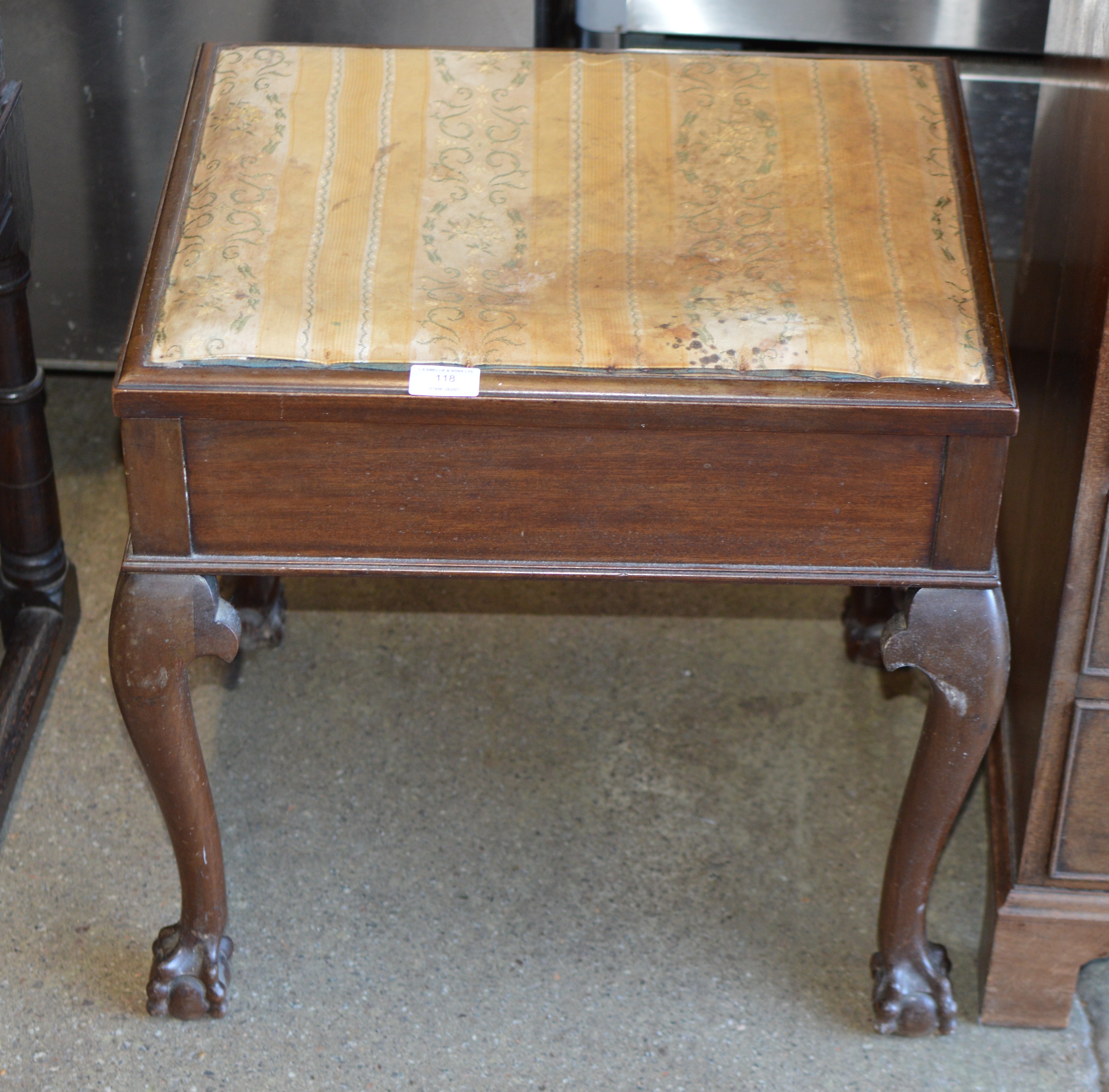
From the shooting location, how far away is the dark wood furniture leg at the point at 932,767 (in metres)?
1.13

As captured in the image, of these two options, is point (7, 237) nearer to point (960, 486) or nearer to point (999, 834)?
point (960, 486)

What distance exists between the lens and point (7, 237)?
4.67 feet

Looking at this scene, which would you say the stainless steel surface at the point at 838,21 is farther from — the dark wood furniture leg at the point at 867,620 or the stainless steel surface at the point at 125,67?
the dark wood furniture leg at the point at 867,620

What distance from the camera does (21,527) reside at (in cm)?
166

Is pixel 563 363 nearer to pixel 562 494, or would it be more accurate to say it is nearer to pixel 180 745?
pixel 562 494

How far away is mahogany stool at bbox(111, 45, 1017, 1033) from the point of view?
1.05 m

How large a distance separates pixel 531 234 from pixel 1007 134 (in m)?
0.95

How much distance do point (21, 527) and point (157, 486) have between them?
65 cm

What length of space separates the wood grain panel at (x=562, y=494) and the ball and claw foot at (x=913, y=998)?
17.6 inches

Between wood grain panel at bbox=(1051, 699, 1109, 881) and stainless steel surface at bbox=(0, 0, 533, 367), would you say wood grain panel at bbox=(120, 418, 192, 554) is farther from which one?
stainless steel surface at bbox=(0, 0, 533, 367)

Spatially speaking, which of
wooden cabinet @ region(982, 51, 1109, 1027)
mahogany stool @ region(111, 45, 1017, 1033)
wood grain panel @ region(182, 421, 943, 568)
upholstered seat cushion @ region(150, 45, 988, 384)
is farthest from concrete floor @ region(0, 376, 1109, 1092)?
upholstered seat cushion @ region(150, 45, 988, 384)

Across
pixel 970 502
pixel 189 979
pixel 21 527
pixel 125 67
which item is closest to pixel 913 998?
pixel 970 502

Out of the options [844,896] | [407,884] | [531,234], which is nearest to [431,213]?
[531,234]

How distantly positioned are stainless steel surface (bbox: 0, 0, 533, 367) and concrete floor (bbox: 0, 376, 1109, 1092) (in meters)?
0.44
